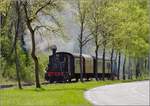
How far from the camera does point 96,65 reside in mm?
69000

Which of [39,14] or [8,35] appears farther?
[8,35]

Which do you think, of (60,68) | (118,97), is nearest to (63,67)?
(60,68)

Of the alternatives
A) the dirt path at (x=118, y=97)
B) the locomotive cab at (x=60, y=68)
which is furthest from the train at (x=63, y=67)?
the dirt path at (x=118, y=97)

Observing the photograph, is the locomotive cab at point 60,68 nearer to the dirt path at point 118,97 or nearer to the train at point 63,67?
the train at point 63,67

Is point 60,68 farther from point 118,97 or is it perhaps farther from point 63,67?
point 118,97

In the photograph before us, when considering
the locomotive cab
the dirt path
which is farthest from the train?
the dirt path

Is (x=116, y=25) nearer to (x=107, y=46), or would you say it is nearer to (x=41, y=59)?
(x=107, y=46)

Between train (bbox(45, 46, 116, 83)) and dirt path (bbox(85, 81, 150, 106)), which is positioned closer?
dirt path (bbox(85, 81, 150, 106))

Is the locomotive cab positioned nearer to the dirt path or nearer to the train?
the train

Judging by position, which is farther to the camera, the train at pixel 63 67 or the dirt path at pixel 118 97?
the train at pixel 63 67

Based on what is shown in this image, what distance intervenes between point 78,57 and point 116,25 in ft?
19.8

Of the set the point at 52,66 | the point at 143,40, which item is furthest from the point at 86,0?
the point at 143,40

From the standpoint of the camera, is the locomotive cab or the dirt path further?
the locomotive cab

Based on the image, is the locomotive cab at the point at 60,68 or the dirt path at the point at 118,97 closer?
the dirt path at the point at 118,97
